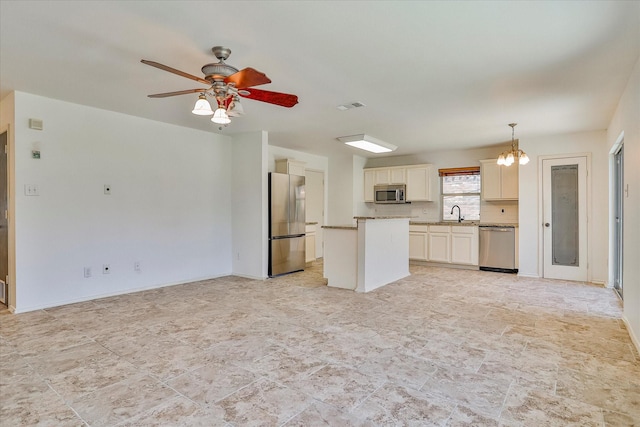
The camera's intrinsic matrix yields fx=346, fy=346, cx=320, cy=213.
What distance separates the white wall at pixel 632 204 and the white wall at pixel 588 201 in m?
1.91

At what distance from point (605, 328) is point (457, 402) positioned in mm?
2267

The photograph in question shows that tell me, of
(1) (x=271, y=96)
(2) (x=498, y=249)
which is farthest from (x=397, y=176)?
(1) (x=271, y=96)

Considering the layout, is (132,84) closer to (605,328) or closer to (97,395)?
(97,395)

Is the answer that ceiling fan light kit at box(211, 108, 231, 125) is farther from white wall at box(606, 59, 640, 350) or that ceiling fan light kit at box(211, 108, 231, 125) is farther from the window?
the window

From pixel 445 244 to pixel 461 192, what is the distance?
1.20m

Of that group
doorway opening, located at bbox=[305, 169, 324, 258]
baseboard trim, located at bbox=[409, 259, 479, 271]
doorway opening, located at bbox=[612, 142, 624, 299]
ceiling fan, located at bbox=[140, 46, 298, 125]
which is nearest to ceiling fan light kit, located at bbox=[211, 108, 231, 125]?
ceiling fan, located at bbox=[140, 46, 298, 125]

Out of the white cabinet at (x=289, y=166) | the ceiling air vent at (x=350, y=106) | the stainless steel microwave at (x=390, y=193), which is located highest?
the ceiling air vent at (x=350, y=106)

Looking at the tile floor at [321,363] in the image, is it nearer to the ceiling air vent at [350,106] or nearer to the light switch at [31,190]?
the light switch at [31,190]

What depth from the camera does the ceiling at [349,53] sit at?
7.14 ft

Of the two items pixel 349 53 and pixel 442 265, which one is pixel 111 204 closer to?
pixel 349 53

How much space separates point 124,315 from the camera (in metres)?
3.65

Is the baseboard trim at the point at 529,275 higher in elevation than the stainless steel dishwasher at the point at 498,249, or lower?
lower

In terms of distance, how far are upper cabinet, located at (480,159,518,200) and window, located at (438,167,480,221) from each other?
0.32 metres

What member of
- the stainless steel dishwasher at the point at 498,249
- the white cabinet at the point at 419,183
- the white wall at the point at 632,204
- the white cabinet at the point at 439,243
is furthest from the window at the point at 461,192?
the white wall at the point at 632,204
